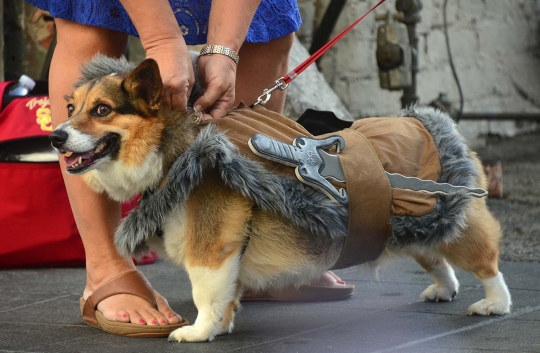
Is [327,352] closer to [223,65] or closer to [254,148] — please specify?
[254,148]

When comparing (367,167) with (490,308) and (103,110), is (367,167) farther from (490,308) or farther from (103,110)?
(103,110)

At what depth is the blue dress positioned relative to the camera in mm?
2266

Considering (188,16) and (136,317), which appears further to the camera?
(188,16)

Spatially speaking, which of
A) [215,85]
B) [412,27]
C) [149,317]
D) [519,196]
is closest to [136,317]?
[149,317]

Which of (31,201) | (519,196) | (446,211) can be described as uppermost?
(446,211)

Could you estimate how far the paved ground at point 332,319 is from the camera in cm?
200

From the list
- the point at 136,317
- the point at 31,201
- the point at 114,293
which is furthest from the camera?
the point at 31,201

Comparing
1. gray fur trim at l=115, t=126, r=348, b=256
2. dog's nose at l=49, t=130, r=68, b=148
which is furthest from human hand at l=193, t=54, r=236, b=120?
dog's nose at l=49, t=130, r=68, b=148

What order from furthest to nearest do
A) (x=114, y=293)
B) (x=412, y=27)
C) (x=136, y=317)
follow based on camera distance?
(x=412, y=27) → (x=114, y=293) → (x=136, y=317)

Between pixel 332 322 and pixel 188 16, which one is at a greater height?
pixel 188 16

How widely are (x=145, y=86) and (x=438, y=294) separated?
1101mm

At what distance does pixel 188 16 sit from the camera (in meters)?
2.39

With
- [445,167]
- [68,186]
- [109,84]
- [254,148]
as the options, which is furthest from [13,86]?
[445,167]

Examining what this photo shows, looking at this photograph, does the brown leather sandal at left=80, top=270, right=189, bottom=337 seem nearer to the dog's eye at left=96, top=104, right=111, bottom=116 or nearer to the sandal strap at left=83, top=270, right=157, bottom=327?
the sandal strap at left=83, top=270, right=157, bottom=327
